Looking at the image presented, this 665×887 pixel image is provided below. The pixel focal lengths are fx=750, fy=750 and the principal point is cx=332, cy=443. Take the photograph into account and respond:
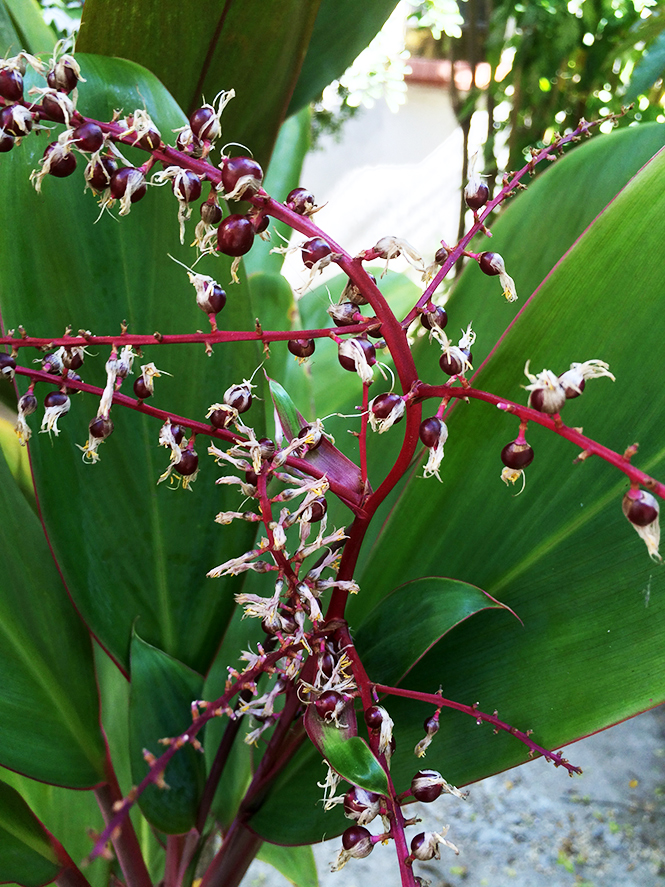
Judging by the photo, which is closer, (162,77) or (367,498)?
(367,498)

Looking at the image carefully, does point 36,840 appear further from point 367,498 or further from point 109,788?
point 367,498

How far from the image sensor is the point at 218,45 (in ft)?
1.29

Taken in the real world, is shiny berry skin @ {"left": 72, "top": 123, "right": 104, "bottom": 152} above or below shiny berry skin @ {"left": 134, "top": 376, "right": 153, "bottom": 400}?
above

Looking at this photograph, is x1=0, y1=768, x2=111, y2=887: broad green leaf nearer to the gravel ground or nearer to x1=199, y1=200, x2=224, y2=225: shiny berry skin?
the gravel ground

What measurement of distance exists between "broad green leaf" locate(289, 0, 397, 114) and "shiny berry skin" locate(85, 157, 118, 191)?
269mm

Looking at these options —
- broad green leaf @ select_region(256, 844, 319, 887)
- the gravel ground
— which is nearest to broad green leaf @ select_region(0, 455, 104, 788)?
broad green leaf @ select_region(256, 844, 319, 887)

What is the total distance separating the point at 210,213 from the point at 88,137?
4cm

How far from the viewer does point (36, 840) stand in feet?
1.19

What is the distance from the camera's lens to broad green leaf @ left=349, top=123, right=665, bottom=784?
0.29 m

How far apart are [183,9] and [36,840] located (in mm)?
410

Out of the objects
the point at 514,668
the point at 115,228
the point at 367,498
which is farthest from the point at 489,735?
the point at 115,228

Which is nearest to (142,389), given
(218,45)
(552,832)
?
(218,45)

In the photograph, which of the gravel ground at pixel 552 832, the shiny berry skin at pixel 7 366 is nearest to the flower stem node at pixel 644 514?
the shiny berry skin at pixel 7 366

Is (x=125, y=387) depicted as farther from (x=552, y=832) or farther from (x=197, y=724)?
(x=552, y=832)
